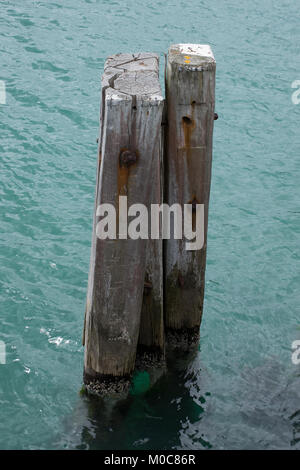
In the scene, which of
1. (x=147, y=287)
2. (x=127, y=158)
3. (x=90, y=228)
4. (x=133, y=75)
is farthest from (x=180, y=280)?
(x=90, y=228)

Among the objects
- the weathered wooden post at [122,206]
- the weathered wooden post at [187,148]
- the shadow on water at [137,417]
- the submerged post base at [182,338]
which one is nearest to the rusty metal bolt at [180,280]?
the weathered wooden post at [187,148]

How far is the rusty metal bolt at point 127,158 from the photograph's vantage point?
3.94 meters

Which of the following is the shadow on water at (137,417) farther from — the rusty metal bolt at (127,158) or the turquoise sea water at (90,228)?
the rusty metal bolt at (127,158)

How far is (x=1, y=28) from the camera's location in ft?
40.6

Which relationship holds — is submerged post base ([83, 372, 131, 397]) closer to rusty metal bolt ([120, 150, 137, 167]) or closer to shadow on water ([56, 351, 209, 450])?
shadow on water ([56, 351, 209, 450])

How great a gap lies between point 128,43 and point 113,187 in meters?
8.83

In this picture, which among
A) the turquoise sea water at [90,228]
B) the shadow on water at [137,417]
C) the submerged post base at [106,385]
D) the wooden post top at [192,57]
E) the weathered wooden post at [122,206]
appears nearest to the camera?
the weathered wooden post at [122,206]

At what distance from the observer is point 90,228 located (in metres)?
7.64

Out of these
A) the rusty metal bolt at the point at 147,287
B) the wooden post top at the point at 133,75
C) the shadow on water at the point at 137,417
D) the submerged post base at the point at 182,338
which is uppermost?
the wooden post top at the point at 133,75

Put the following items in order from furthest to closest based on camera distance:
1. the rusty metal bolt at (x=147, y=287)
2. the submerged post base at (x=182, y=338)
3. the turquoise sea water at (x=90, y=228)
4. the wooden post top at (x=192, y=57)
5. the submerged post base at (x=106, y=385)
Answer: the submerged post base at (x=182, y=338)
the turquoise sea water at (x=90, y=228)
the submerged post base at (x=106, y=385)
the rusty metal bolt at (x=147, y=287)
the wooden post top at (x=192, y=57)

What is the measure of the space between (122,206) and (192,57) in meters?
1.11

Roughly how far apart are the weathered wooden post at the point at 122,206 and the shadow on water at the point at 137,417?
0.25m

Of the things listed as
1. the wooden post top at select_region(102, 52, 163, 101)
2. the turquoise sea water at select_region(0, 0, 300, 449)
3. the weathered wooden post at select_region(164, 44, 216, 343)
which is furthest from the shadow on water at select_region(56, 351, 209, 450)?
the wooden post top at select_region(102, 52, 163, 101)

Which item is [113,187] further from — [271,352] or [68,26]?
[68,26]
